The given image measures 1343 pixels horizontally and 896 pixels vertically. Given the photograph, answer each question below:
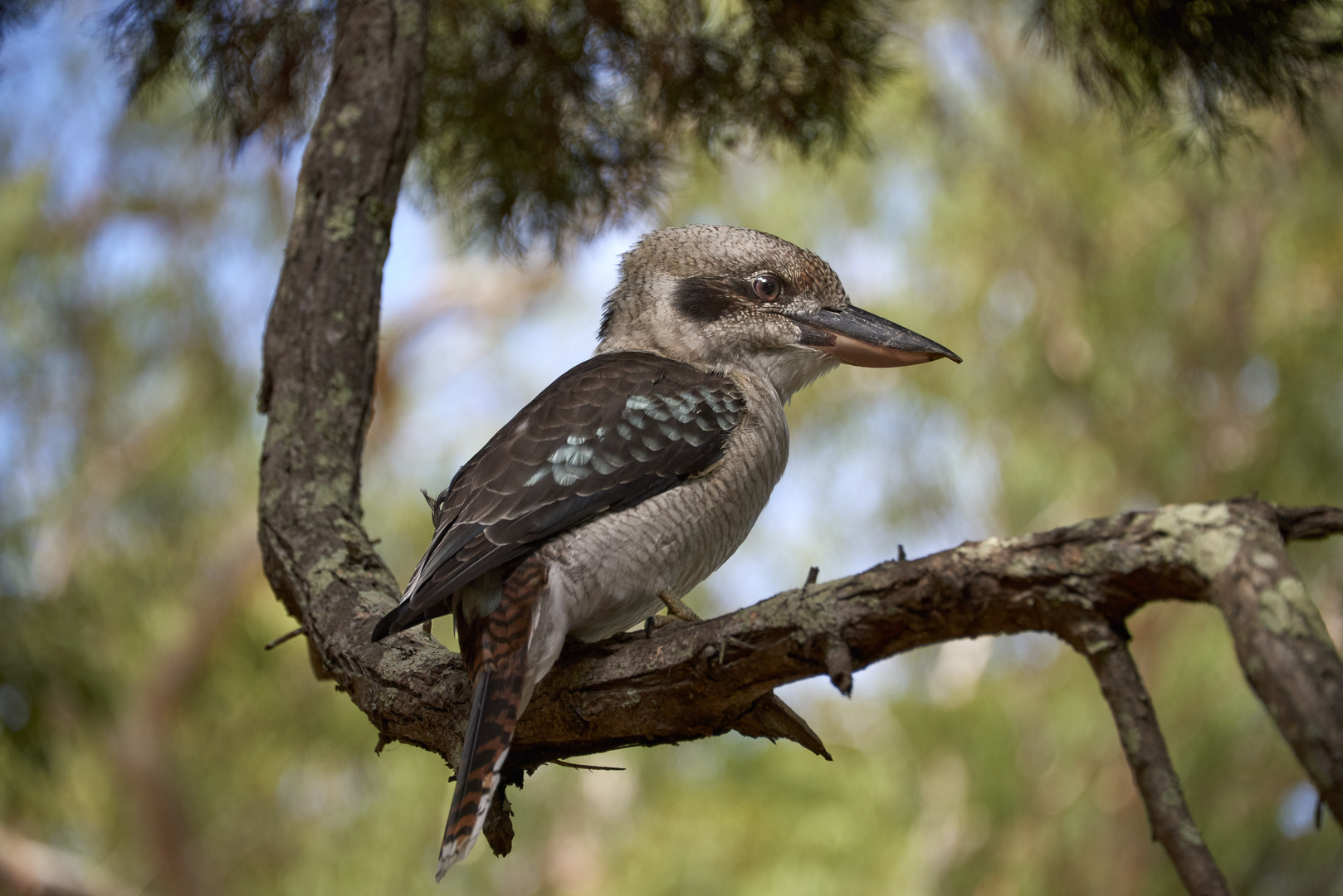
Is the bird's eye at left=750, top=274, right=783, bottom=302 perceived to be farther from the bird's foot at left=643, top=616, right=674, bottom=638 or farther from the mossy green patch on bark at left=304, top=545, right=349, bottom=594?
the mossy green patch on bark at left=304, top=545, right=349, bottom=594

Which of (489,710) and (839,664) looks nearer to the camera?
(839,664)

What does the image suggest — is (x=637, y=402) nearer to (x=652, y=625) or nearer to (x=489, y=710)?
(x=652, y=625)

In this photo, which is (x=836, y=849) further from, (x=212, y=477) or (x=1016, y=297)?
(x=212, y=477)

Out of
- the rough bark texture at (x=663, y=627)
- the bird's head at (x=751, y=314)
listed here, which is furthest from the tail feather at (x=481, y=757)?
the bird's head at (x=751, y=314)

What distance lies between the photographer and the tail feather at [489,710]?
56.5 inches

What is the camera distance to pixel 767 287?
229 centimetres

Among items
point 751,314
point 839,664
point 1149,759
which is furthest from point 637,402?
point 1149,759

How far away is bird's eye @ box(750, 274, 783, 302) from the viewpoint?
7.50ft

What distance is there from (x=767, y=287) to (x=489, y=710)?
1.12 meters

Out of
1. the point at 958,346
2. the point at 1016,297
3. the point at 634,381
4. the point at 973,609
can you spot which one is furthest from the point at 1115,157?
the point at 973,609

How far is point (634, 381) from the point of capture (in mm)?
1935

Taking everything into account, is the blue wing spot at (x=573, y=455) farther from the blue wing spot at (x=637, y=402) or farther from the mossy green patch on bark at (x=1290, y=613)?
the mossy green patch on bark at (x=1290, y=613)

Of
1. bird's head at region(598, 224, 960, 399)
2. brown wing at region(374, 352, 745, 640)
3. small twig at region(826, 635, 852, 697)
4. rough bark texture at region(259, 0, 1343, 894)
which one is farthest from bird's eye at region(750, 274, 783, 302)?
small twig at region(826, 635, 852, 697)

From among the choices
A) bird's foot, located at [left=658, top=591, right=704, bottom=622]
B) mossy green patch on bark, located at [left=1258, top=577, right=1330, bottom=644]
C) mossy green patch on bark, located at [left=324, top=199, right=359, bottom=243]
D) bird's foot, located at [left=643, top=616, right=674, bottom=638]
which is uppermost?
mossy green patch on bark, located at [left=324, top=199, right=359, bottom=243]
